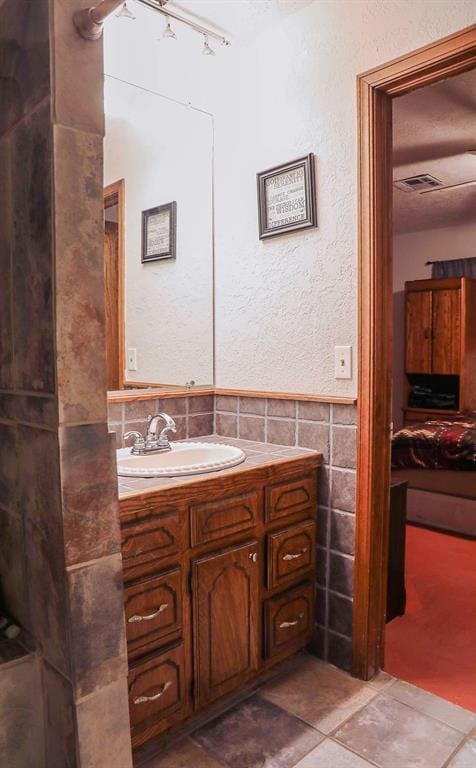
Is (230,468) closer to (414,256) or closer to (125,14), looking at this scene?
(125,14)

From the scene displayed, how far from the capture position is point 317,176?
2084mm

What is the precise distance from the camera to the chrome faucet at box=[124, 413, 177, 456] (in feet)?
6.61

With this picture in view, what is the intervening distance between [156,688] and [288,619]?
0.61 metres

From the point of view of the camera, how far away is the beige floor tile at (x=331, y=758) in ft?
5.22

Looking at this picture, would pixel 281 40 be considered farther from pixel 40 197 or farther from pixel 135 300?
pixel 40 197

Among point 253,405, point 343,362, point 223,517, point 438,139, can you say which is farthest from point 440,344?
point 223,517

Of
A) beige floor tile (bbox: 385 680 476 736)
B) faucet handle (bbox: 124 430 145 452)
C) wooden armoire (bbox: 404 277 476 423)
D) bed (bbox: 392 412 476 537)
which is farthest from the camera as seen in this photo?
wooden armoire (bbox: 404 277 476 423)

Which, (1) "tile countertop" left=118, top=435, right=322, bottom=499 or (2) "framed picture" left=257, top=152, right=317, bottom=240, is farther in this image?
(2) "framed picture" left=257, top=152, right=317, bottom=240

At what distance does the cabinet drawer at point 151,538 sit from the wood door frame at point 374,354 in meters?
0.75

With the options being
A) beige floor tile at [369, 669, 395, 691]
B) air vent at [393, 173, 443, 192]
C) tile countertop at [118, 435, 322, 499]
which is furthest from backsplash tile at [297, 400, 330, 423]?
air vent at [393, 173, 443, 192]

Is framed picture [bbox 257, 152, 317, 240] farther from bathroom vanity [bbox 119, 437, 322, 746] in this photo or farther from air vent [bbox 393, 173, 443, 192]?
air vent [bbox 393, 173, 443, 192]

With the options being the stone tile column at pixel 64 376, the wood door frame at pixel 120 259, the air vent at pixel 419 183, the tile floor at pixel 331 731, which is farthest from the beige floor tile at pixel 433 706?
the air vent at pixel 419 183

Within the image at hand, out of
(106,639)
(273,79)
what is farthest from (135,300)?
(106,639)

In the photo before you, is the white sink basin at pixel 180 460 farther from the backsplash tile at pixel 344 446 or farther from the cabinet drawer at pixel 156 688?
Result: the cabinet drawer at pixel 156 688
